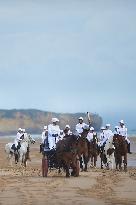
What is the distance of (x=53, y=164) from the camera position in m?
25.9

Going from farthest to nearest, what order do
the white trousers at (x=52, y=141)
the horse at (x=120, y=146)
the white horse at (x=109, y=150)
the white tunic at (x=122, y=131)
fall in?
the white tunic at (x=122, y=131), the white horse at (x=109, y=150), the horse at (x=120, y=146), the white trousers at (x=52, y=141)

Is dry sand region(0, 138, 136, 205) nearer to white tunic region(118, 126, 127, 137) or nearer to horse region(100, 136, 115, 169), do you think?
horse region(100, 136, 115, 169)

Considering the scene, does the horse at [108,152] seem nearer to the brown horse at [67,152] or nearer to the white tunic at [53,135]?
the white tunic at [53,135]

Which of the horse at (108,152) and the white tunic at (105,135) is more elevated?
the white tunic at (105,135)

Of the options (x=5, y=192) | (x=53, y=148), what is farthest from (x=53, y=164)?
(x=5, y=192)

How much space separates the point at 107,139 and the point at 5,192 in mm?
14718

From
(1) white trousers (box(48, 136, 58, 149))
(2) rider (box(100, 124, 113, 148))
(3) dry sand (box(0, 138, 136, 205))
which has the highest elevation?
(2) rider (box(100, 124, 113, 148))

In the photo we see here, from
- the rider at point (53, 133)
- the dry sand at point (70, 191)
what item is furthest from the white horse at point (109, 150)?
the dry sand at point (70, 191)

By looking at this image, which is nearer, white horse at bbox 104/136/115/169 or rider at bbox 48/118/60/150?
rider at bbox 48/118/60/150

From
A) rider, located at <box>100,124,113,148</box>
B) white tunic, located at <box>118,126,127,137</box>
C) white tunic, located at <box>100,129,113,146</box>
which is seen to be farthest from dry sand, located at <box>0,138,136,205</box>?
white tunic, located at <box>100,129,113,146</box>

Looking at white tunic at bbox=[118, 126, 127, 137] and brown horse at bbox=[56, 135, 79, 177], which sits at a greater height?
white tunic at bbox=[118, 126, 127, 137]

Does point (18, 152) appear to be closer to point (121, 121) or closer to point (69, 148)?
point (121, 121)

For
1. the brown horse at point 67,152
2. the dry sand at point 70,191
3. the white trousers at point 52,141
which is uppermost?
the white trousers at point 52,141

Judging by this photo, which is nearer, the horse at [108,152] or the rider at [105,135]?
the horse at [108,152]
